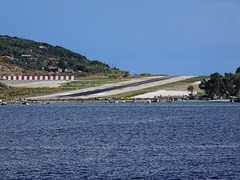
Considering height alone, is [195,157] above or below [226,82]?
below

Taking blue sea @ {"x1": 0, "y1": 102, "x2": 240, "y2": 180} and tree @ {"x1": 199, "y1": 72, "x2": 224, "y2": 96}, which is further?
tree @ {"x1": 199, "y1": 72, "x2": 224, "y2": 96}

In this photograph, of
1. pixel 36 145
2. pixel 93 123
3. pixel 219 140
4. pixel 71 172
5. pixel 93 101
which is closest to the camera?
pixel 71 172

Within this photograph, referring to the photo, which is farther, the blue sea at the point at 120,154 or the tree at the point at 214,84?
the tree at the point at 214,84

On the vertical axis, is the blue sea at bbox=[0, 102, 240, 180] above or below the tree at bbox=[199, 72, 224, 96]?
below

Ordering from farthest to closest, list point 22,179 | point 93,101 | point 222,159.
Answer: point 93,101 → point 222,159 → point 22,179

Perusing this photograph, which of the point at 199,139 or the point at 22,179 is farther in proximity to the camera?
the point at 199,139

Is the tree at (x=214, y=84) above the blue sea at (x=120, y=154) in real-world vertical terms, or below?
above

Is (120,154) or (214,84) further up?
(214,84)

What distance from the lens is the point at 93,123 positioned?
98.7 meters

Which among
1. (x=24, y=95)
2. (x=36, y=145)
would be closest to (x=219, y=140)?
(x=36, y=145)

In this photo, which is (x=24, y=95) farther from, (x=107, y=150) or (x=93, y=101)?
(x=107, y=150)

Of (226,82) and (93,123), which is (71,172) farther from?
(226,82)

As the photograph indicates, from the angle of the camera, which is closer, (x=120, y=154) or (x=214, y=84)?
(x=120, y=154)

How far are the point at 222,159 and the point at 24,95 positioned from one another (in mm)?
155652
